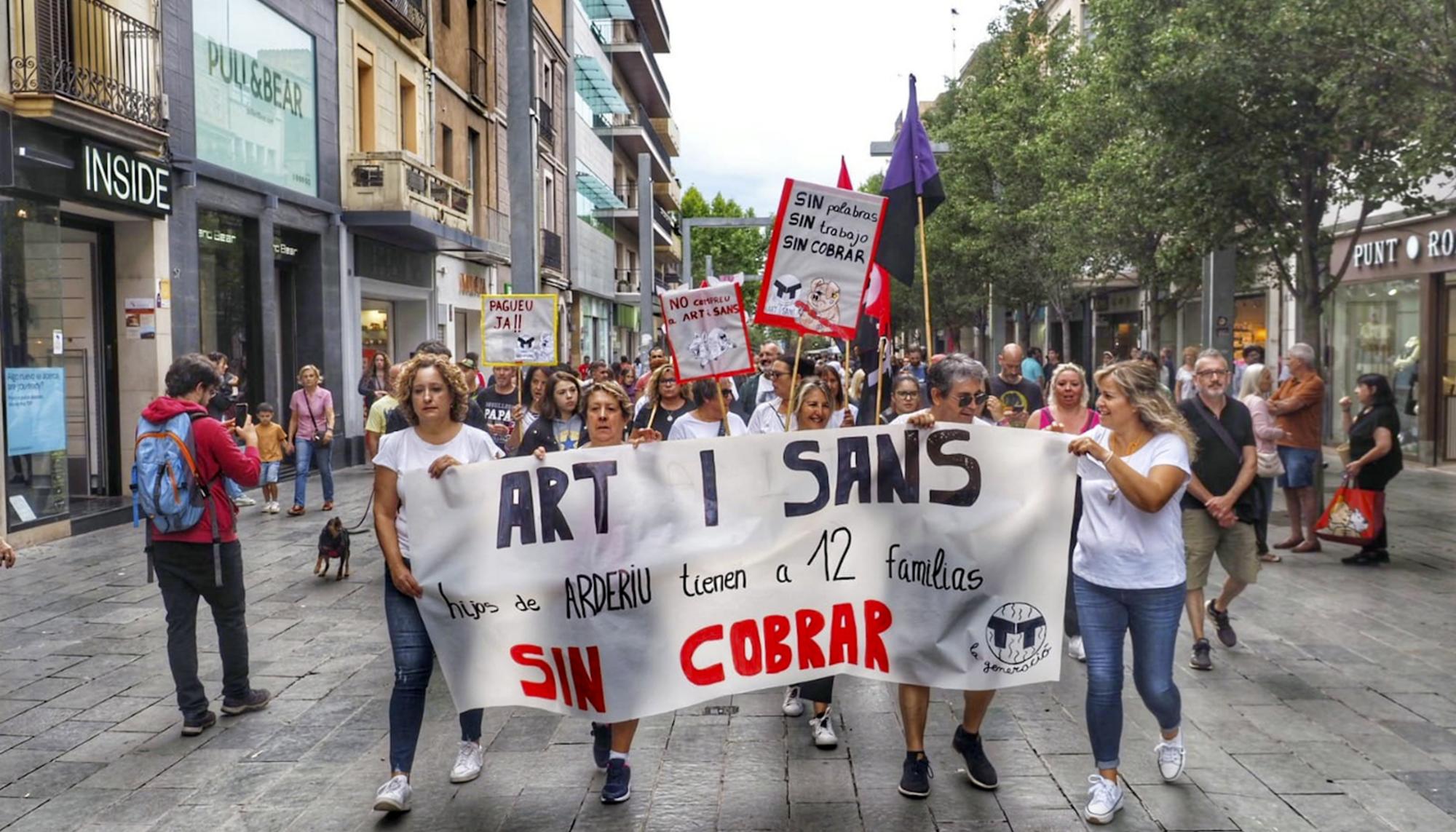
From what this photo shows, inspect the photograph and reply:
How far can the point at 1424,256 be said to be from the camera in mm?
19531

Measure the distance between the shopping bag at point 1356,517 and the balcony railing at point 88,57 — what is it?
12070mm

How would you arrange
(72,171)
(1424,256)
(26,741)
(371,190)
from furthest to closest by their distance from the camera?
(371,190), (1424,256), (72,171), (26,741)

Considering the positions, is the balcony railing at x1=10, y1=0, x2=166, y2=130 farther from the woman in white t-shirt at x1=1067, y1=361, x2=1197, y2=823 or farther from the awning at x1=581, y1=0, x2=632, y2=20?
the awning at x1=581, y1=0, x2=632, y2=20

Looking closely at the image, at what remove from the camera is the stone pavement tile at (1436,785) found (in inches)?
205

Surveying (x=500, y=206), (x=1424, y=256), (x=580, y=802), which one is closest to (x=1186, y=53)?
(x=1424, y=256)

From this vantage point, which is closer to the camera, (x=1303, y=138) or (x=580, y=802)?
(x=580, y=802)

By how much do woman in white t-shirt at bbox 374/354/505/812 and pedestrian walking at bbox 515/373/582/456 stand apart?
8.84ft

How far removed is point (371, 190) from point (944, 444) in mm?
17998

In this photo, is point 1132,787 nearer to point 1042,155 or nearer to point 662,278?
point 1042,155

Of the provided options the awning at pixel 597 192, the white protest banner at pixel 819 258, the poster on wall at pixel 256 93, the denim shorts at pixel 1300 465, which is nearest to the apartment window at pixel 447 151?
the poster on wall at pixel 256 93

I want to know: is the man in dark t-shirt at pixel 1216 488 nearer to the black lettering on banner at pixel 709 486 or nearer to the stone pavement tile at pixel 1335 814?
the stone pavement tile at pixel 1335 814

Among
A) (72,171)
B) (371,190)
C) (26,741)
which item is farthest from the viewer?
(371,190)

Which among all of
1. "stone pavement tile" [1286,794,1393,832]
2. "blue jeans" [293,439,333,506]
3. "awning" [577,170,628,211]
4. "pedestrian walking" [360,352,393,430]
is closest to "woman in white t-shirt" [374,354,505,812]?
"stone pavement tile" [1286,794,1393,832]

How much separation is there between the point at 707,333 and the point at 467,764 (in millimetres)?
3474
